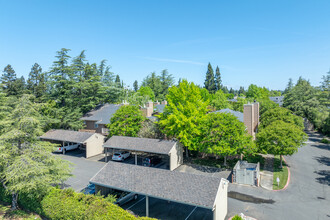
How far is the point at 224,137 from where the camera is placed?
25.9 metres

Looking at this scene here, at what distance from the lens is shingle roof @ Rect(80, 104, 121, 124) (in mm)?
41812

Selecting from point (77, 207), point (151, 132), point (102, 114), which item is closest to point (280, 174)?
point (151, 132)

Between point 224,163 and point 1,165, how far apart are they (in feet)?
81.0

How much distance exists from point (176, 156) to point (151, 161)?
12.5 feet

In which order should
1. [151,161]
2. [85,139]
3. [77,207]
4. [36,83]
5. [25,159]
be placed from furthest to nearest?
[36,83]
[85,139]
[151,161]
[25,159]
[77,207]

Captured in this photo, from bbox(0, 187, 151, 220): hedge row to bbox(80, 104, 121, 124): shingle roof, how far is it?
25.0 metres

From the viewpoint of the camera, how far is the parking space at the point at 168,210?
16.7 metres

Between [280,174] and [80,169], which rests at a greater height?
[280,174]

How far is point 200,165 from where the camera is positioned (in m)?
29.6

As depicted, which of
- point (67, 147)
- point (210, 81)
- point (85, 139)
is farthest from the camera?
point (210, 81)

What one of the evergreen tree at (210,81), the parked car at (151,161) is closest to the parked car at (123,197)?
the parked car at (151,161)

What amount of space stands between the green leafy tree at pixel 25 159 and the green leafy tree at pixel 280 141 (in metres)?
22.6

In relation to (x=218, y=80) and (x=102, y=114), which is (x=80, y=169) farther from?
(x=218, y=80)

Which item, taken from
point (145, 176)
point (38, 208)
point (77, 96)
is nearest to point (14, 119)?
point (38, 208)
